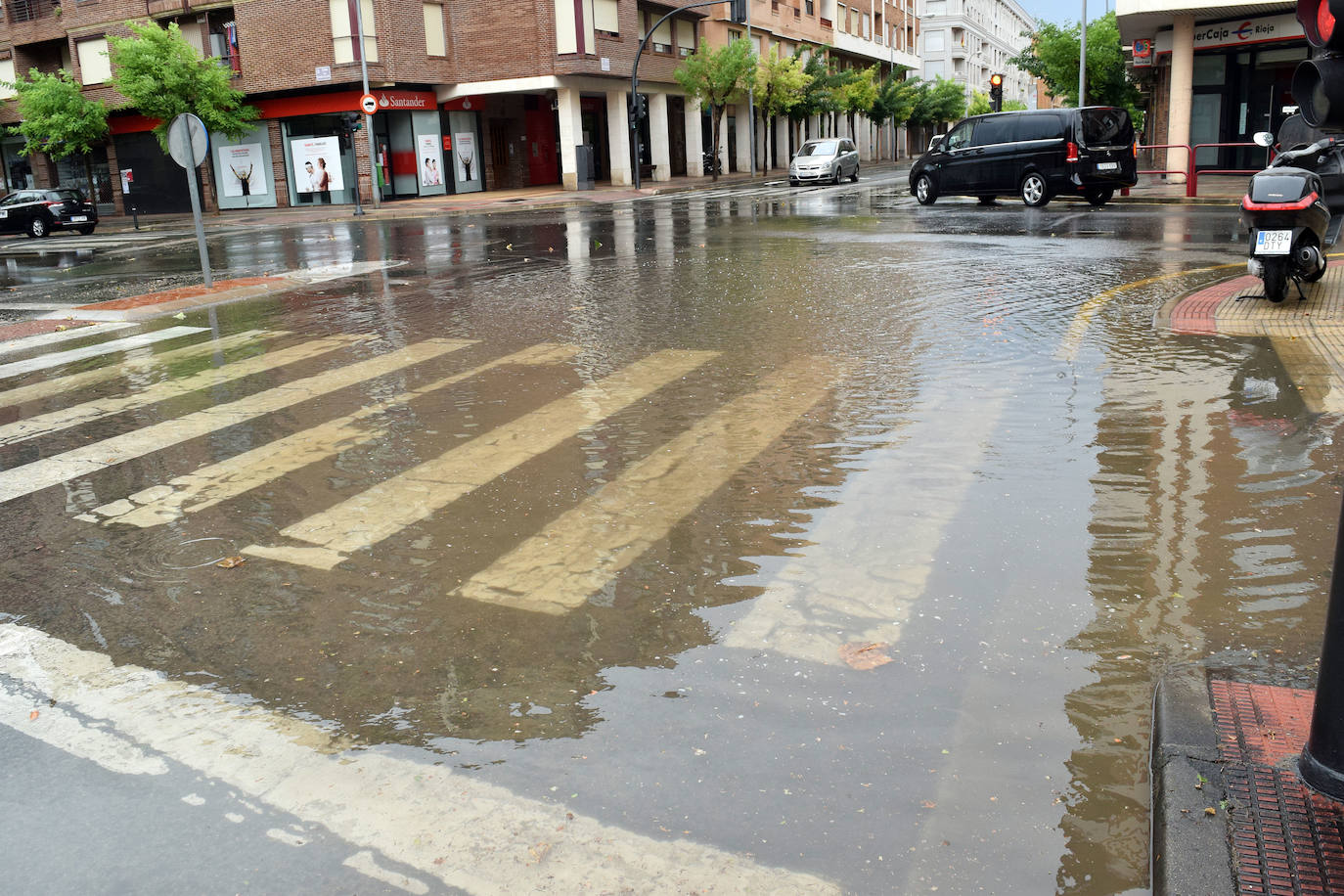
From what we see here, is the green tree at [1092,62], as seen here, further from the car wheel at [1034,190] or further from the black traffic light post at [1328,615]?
the black traffic light post at [1328,615]

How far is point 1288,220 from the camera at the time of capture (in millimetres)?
9266

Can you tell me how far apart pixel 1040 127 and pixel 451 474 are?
1972cm

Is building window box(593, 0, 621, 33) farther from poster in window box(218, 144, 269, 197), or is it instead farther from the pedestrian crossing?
the pedestrian crossing

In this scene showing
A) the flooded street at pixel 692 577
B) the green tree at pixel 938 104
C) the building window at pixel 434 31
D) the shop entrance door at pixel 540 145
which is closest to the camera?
the flooded street at pixel 692 577

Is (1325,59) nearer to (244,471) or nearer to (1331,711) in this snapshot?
(1331,711)

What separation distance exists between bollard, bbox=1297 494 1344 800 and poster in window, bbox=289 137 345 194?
42.3 metres

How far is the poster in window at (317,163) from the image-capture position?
41.4m

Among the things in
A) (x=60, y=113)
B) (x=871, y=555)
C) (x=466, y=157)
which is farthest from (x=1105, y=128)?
(x=60, y=113)

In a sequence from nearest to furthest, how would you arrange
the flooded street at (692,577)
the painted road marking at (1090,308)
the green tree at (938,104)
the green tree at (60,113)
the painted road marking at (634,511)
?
the flooded street at (692,577) → the painted road marking at (634,511) → the painted road marking at (1090,308) → the green tree at (60,113) → the green tree at (938,104)

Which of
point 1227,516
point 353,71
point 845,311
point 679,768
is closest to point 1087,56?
point 353,71

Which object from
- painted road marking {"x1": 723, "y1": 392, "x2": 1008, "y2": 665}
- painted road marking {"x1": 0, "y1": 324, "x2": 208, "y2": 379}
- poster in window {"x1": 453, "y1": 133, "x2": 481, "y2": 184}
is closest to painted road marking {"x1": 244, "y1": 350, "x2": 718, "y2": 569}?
painted road marking {"x1": 723, "y1": 392, "x2": 1008, "y2": 665}

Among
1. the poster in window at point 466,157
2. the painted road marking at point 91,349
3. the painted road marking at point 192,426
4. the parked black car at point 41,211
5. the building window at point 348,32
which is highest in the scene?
the building window at point 348,32

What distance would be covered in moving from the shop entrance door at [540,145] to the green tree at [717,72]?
578cm

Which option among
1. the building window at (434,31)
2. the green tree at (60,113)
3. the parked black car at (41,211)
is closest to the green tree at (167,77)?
the green tree at (60,113)
